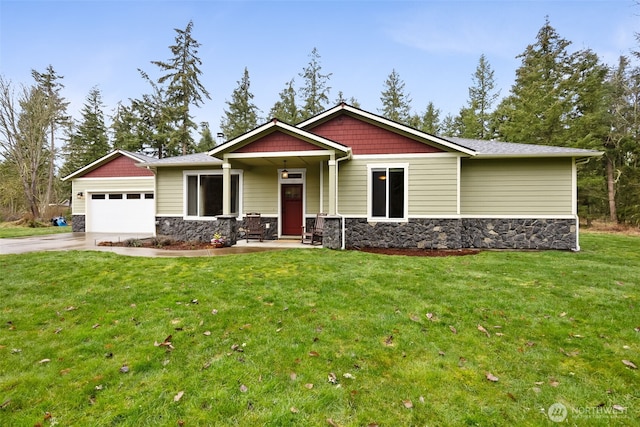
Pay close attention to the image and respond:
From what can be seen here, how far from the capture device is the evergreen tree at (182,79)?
23.9 metres

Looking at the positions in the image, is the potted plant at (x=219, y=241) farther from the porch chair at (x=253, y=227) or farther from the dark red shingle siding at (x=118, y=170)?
the dark red shingle siding at (x=118, y=170)

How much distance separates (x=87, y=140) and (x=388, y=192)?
29508mm

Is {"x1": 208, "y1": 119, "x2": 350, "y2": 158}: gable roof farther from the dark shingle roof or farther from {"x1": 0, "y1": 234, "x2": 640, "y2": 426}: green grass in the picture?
the dark shingle roof

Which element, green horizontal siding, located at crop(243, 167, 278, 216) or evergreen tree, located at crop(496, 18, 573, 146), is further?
evergreen tree, located at crop(496, 18, 573, 146)

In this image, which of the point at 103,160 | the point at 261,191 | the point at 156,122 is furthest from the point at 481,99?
the point at 156,122

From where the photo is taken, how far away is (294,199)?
35.2 feet

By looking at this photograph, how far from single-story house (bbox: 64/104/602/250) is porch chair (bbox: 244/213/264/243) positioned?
455 mm

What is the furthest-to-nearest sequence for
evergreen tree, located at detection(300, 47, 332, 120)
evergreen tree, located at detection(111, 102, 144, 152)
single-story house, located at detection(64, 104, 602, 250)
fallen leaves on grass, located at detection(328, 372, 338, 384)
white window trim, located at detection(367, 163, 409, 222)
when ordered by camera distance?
1. evergreen tree, located at detection(300, 47, 332, 120)
2. evergreen tree, located at detection(111, 102, 144, 152)
3. white window trim, located at detection(367, 163, 409, 222)
4. single-story house, located at detection(64, 104, 602, 250)
5. fallen leaves on grass, located at detection(328, 372, 338, 384)

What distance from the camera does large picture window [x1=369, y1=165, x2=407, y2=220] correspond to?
378 inches

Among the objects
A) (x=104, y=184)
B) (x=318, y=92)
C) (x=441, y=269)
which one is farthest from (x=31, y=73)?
(x=441, y=269)

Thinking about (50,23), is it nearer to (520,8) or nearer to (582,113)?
(520,8)

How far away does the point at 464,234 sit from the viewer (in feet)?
32.1

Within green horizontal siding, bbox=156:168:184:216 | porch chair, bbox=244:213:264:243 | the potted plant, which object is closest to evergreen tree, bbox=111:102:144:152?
green horizontal siding, bbox=156:168:184:216
